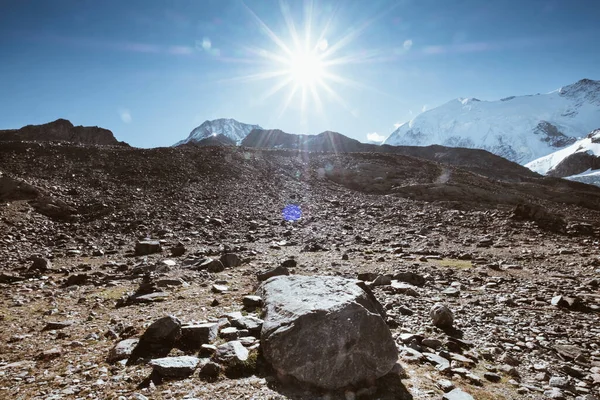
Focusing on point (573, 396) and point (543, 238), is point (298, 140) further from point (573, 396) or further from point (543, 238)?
point (573, 396)

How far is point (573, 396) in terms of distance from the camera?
5344mm

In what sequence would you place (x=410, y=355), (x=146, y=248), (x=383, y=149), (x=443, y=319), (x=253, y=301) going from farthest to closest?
(x=383, y=149) < (x=146, y=248) < (x=253, y=301) < (x=443, y=319) < (x=410, y=355)

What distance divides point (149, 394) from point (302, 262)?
1062 centimetres

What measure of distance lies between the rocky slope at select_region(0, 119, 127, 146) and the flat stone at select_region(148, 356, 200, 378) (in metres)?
66.5

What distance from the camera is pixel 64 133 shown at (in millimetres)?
68875

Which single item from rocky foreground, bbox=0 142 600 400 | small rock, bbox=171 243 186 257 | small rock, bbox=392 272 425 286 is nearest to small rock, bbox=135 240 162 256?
rocky foreground, bbox=0 142 600 400

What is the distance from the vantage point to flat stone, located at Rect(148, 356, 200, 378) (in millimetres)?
5156

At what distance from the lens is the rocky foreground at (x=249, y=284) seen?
17.0ft

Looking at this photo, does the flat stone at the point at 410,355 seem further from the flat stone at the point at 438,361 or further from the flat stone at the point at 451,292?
the flat stone at the point at 451,292

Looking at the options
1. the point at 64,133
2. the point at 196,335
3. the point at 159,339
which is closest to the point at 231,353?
the point at 196,335

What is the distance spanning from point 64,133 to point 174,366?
8150 cm

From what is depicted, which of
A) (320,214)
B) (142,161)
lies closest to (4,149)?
(142,161)

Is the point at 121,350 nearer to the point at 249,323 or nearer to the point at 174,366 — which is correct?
the point at 174,366

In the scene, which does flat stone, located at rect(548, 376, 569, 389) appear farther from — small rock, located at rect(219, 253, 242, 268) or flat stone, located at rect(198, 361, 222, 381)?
small rock, located at rect(219, 253, 242, 268)
